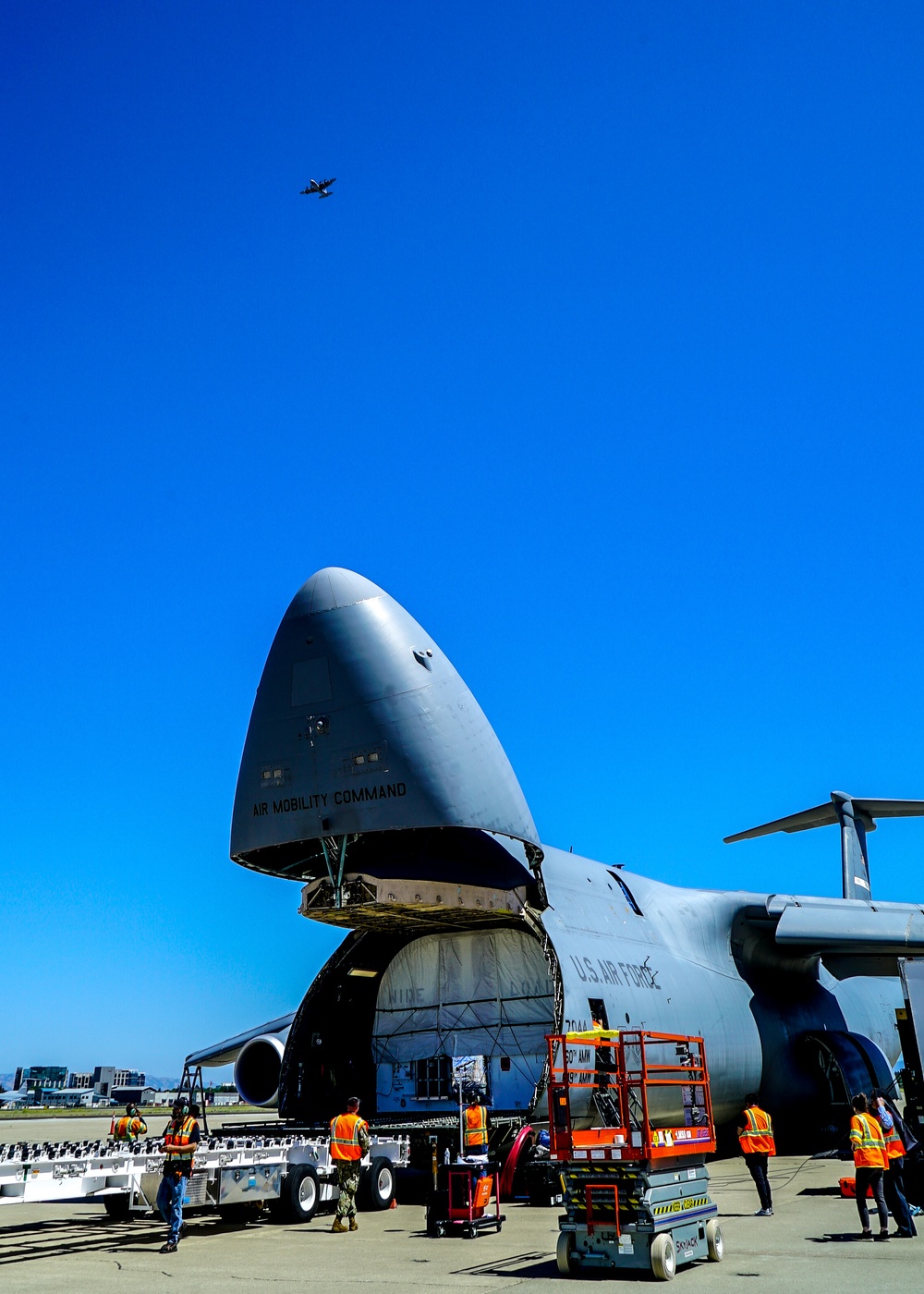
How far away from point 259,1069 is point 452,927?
494cm

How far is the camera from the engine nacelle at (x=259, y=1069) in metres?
20.7

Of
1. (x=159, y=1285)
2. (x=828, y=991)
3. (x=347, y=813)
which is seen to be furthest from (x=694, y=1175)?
(x=828, y=991)

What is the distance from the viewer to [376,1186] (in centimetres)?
1506

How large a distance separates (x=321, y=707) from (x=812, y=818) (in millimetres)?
17916

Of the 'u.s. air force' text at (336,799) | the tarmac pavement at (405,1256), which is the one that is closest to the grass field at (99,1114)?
the 'u.s. air force' text at (336,799)

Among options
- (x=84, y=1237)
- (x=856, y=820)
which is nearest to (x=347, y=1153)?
(x=84, y=1237)

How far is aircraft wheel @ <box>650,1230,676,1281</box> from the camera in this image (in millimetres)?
9352

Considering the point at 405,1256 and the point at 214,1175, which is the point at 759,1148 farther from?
the point at 214,1175

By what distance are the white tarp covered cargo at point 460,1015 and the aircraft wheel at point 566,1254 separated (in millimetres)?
8890

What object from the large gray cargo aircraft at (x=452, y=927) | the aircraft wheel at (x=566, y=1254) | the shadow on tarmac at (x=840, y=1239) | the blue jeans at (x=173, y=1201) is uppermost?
the large gray cargo aircraft at (x=452, y=927)

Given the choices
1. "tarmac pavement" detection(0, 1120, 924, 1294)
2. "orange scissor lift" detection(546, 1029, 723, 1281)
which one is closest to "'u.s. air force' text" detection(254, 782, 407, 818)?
"tarmac pavement" detection(0, 1120, 924, 1294)

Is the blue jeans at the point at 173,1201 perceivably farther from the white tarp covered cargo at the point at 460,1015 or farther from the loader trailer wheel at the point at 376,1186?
the white tarp covered cargo at the point at 460,1015

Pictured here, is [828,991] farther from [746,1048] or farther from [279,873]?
[279,873]

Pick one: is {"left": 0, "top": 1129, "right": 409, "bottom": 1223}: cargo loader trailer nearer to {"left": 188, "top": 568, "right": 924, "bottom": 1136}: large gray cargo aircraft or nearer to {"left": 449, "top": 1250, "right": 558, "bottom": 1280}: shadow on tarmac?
{"left": 188, "top": 568, "right": 924, "bottom": 1136}: large gray cargo aircraft
